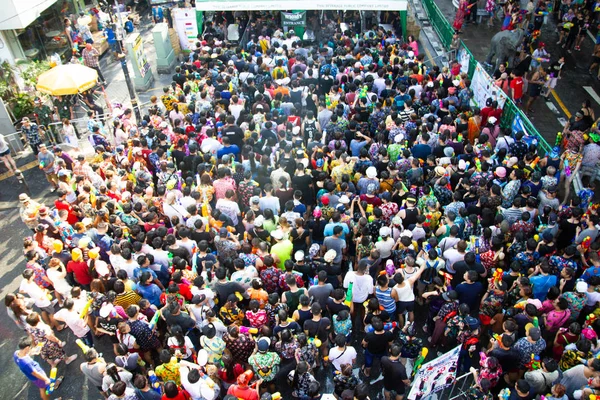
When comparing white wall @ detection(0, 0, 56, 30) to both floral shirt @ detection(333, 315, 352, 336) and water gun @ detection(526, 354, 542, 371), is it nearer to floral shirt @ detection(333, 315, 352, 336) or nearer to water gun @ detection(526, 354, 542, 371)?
floral shirt @ detection(333, 315, 352, 336)

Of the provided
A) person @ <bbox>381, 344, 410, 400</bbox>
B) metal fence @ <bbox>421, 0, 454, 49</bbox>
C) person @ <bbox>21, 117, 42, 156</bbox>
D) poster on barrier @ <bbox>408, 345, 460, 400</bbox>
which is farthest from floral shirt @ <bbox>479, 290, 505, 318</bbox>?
metal fence @ <bbox>421, 0, 454, 49</bbox>

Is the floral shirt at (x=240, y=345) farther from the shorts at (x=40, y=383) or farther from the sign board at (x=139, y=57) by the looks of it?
the sign board at (x=139, y=57)

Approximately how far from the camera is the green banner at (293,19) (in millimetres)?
18953

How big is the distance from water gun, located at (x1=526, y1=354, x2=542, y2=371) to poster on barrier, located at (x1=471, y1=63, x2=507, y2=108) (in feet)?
24.5

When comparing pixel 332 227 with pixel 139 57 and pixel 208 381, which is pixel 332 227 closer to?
pixel 208 381

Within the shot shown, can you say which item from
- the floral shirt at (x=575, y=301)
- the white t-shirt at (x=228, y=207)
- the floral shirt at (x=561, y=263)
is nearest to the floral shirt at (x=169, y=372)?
the white t-shirt at (x=228, y=207)

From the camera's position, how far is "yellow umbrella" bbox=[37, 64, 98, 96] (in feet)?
42.5

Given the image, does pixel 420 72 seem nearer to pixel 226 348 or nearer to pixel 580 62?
pixel 580 62

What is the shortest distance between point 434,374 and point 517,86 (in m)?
10.2

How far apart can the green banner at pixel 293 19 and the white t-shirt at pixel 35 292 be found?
14.4 metres

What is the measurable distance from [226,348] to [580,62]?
54.6 feet

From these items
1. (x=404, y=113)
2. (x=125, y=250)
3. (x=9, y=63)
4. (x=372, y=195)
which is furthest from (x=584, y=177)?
(x=9, y=63)

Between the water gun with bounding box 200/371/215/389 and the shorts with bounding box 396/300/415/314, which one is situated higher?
the water gun with bounding box 200/371/215/389

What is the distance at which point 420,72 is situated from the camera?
13273 mm
